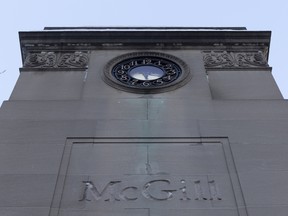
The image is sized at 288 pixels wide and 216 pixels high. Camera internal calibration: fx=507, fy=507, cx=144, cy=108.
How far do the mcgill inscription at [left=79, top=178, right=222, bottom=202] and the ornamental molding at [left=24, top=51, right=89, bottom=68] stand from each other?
6.03 metres

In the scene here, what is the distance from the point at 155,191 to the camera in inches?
413

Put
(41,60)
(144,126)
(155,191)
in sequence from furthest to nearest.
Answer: (41,60) < (144,126) < (155,191)

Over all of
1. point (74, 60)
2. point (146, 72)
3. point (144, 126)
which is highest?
point (74, 60)

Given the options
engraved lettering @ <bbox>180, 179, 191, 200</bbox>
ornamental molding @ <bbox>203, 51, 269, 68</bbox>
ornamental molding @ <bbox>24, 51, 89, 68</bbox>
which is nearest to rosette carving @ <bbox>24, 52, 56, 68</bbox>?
ornamental molding @ <bbox>24, 51, 89, 68</bbox>

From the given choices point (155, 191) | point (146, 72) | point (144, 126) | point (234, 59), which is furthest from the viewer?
point (234, 59)

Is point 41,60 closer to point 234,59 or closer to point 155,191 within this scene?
point 234,59

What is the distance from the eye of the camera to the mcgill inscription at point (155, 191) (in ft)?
33.9

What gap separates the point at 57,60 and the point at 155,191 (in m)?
7.23

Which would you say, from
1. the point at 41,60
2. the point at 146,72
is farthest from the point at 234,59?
the point at 41,60

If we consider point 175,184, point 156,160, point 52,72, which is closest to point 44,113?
point 52,72

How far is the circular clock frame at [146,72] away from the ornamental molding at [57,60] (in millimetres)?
984

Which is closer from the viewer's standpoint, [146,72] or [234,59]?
[146,72]

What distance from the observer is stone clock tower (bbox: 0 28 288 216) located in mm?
10352

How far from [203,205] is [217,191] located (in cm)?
55
